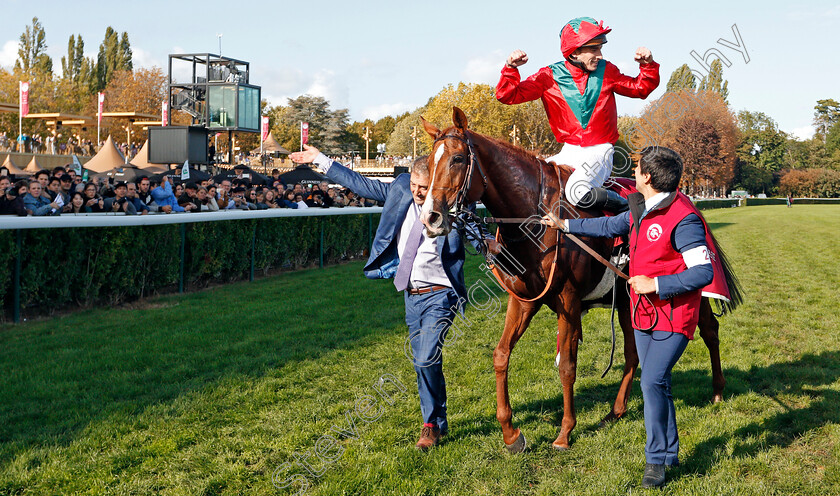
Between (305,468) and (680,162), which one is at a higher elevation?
(680,162)

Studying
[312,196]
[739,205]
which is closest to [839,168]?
[739,205]

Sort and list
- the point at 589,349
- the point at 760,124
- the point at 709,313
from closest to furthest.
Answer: the point at 709,313 → the point at 589,349 → the point at 760,124

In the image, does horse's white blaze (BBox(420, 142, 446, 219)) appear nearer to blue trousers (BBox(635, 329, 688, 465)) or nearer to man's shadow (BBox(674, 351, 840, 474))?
blue trousers (BBox(635, 329, 688, 465))

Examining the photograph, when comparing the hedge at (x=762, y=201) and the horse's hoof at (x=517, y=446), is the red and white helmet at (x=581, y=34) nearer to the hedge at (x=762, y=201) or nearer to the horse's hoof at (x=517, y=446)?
the horse's hoof at (x=517, y=446)

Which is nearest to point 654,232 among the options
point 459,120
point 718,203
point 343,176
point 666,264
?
point 666,264

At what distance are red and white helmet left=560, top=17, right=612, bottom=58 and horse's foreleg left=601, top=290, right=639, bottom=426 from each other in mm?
1651

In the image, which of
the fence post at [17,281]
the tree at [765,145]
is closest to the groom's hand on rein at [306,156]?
the fence post at [17,281]

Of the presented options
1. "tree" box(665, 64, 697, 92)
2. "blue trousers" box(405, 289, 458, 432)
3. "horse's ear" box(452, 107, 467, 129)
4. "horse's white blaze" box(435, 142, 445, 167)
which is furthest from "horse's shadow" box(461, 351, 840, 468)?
"tree" box(665, 64, 697, 92)

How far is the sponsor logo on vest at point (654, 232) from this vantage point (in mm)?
3236

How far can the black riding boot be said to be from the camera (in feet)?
12.7

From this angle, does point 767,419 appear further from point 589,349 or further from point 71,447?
point 71,447

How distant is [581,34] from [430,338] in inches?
83.0

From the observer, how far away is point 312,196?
1400 cm

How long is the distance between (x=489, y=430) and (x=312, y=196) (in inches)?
413
